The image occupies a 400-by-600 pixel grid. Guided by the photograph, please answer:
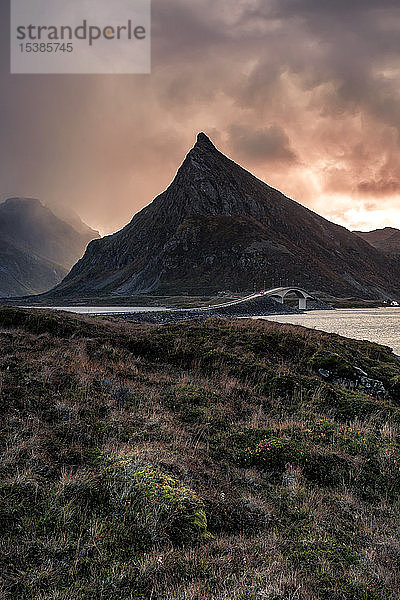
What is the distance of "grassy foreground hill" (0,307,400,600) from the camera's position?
5.56 metres

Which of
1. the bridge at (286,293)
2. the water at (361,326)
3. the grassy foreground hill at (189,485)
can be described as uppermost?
the bridge at (286,293)

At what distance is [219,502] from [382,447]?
5.46m

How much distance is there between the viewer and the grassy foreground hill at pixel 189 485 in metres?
5.56

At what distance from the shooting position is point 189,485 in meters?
7.80

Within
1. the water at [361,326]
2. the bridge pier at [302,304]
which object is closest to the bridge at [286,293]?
the bridge pier at [302,304]

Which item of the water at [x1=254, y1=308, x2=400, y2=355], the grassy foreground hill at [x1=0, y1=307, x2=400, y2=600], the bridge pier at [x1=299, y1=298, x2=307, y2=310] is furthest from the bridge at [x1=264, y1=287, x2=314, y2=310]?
the grassy foreground hill at [x1=0, y1=307, x2=400, y2=600]

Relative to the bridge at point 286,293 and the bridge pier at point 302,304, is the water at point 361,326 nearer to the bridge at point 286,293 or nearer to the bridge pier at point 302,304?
the bridge at point 286,293

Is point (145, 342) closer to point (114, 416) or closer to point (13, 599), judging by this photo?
point (114, 416)

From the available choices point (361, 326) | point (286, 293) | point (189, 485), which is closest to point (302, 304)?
point (286, 293)

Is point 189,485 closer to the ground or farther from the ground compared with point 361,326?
farther from the ground

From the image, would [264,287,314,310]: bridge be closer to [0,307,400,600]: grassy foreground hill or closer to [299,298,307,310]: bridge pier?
[299,298,307,310]: bridge pier

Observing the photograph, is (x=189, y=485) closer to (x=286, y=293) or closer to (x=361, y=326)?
(x=361, y=326)

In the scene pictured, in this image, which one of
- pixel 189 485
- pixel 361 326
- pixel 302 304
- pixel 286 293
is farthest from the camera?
pixel 302 304

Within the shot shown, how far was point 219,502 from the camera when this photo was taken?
297 inches
